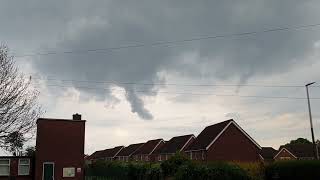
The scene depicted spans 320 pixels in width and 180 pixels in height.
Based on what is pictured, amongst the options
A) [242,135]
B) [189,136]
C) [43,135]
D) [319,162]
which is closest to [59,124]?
[43,135]

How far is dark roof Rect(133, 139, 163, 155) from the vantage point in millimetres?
101688

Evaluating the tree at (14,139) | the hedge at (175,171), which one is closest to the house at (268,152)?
the hedge at (175,171)

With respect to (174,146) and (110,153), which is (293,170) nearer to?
(174,146)

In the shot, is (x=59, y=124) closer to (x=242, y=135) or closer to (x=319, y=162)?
(x=319, y=162)

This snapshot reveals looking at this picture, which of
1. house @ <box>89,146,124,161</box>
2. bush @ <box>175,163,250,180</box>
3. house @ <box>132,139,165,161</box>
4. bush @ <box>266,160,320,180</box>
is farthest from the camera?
house @ <box>89,146,124,161</box>

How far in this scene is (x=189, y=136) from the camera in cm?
8431

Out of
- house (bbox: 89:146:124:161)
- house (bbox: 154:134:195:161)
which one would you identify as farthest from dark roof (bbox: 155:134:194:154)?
house (bbox: 89:146:124:161)

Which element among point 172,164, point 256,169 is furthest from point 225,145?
A: point 172,164

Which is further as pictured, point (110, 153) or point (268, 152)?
point (110, 153)

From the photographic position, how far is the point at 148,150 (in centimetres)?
10250

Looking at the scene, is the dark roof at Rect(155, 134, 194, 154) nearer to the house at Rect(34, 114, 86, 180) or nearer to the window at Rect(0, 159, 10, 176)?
the house at Rect(34, 114, 86, 180)

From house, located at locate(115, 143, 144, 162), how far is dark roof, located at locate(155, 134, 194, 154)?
19733 millimetres

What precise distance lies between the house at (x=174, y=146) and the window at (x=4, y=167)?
38998 millimetres

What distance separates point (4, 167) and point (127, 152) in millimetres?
76833
